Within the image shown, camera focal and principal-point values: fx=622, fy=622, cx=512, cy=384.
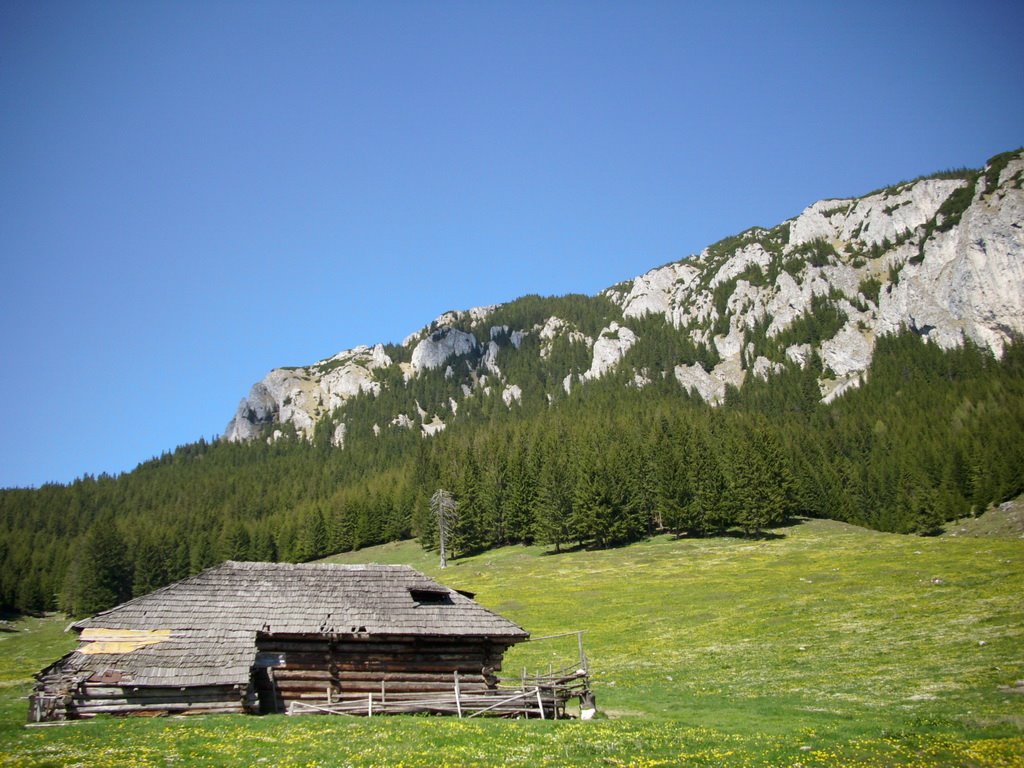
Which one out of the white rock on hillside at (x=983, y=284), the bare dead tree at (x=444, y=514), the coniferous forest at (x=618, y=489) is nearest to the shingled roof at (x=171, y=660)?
the bare dead tree at (x=444, y=514)

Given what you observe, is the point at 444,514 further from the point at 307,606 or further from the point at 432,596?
the point at 307,606

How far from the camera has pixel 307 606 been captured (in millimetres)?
27500

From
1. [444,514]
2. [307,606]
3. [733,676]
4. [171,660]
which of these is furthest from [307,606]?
[444,514]

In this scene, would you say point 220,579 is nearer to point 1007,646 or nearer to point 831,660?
point 831,660

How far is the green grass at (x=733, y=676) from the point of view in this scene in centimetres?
1642

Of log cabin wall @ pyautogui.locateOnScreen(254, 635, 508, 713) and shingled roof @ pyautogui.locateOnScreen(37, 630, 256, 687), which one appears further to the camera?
log cabin wall @ pyautogui.locateOnScreen(254, 635, 508, 713)

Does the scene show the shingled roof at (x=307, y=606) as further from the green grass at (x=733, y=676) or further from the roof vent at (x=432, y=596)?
the green grass at (x=733, y=676)

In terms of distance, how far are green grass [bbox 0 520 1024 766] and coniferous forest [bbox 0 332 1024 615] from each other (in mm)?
20690

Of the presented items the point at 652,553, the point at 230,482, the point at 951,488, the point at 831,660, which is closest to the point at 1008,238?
the point at 951,488

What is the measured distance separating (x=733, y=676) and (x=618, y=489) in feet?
209

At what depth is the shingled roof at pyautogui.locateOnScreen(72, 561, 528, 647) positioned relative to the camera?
2611 centimetres

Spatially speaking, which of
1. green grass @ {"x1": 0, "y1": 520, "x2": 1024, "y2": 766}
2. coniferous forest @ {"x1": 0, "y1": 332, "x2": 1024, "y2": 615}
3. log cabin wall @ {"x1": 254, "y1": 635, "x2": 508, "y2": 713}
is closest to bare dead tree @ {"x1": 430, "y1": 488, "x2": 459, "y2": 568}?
coniferous forest @ {"x1": 0, "y1": 332, "x2": 1024, "y2": 615}

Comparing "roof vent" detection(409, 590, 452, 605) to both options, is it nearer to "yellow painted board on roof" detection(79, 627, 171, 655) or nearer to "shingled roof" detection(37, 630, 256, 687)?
"shingled roof" detection(37, 630, 256, 687)

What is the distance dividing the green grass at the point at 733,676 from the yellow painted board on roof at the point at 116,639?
127 inches
